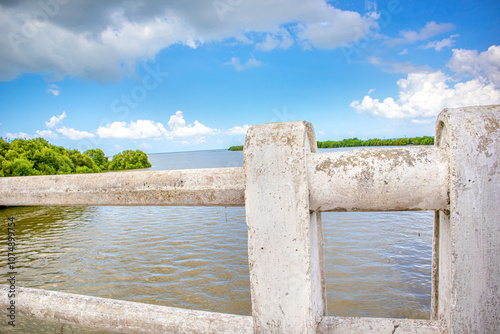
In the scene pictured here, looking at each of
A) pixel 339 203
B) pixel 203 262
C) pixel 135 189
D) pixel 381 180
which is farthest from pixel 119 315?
pixel 203 262

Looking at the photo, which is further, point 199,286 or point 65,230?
point 65,230

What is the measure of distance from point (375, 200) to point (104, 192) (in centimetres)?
147

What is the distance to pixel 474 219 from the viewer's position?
1.19m

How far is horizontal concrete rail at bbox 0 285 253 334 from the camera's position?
5.03 ft

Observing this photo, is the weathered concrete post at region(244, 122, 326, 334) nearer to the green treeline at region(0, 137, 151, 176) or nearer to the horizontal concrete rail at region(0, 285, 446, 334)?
the horizontal concrete rail at region(0, 285, 446, 334)

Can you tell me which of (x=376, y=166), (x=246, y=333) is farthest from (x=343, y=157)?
(x=246, y=333)

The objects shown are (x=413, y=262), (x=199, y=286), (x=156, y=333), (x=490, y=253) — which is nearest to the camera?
(x=490, y=253)

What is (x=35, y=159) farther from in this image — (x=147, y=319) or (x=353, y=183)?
(x=353, y=183)

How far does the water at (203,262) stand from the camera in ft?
14.7

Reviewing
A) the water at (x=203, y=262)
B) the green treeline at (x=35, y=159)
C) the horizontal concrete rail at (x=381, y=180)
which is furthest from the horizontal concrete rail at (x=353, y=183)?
the green treeline at (x=35, y=159)

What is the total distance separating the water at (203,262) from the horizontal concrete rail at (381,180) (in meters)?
3.37

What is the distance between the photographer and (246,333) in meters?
1.47

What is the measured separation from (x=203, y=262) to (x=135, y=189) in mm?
4828

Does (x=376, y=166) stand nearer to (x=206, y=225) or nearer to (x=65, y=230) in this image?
(x=206, y=225)
